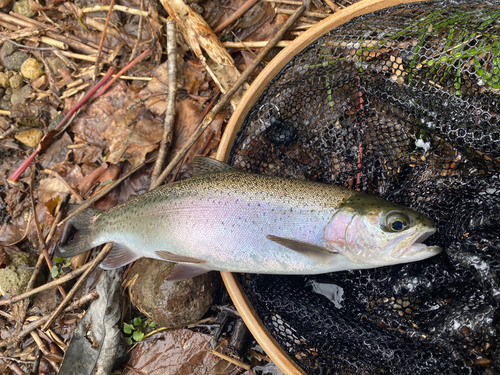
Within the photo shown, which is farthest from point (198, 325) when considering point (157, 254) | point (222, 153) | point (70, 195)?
point (70, 195)

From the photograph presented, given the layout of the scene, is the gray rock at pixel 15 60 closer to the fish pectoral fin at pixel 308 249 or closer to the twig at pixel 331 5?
the twig at pixel 331 5

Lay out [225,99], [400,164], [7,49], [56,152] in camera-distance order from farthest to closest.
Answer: [7,49] → [56,152] → [225,99] → [400,164]

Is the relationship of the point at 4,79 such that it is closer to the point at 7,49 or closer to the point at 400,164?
the point at 7,49

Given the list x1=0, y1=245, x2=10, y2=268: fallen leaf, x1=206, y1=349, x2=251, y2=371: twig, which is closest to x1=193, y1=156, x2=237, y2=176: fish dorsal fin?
x1=206, y1=349, x2=251, y2=371: twig

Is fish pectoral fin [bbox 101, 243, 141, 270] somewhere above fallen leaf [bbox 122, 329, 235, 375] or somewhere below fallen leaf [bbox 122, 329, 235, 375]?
above

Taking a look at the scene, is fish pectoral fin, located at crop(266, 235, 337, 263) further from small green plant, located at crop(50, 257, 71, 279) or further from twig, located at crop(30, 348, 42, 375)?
twig, located at crop(30, 348, 42, 375)

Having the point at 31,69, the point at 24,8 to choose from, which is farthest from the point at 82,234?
the point at 24,8
